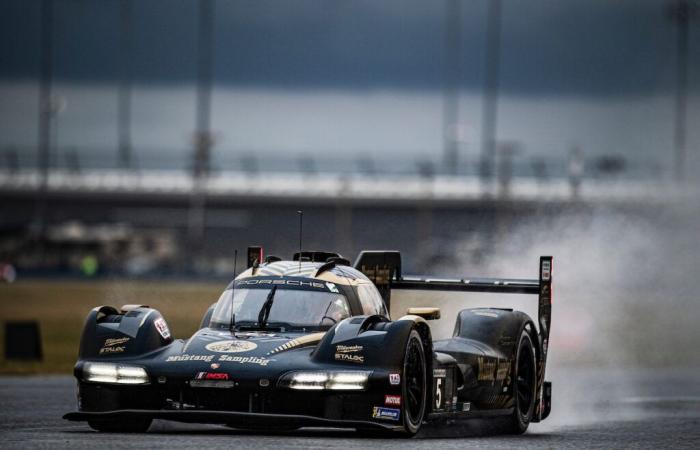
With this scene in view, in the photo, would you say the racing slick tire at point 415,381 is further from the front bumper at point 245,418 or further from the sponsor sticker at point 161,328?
the sponsor sticker at point 161,328

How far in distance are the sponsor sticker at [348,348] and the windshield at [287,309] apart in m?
0.93

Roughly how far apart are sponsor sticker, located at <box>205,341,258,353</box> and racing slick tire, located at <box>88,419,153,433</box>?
0.79 m

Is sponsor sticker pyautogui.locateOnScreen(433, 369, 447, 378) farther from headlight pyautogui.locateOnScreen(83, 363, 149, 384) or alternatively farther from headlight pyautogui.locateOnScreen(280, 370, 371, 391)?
headlight pyautogui.locateOnScreen(83, 363, 149, 384)

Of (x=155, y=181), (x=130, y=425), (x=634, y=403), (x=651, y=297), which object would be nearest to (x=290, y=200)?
(x=155, y=181)

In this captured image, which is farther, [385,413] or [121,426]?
[121,426]

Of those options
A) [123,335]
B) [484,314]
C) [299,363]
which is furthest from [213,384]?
[484,314]

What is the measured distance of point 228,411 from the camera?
12.0 metres

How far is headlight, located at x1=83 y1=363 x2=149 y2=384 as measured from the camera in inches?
487

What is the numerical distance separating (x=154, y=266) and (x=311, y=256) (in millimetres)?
74276

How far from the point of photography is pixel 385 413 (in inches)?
477

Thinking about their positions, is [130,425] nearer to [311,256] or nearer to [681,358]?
[311,256]

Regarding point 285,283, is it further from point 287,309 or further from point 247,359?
point 247,359

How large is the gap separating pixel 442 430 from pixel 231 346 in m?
3.11

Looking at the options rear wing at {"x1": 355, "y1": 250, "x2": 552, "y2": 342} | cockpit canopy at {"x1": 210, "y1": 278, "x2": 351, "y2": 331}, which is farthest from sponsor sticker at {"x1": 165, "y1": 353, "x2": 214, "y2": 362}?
rear wing at {"x1": 355, "y1": 250, "x2": 552, "y2": 342}
